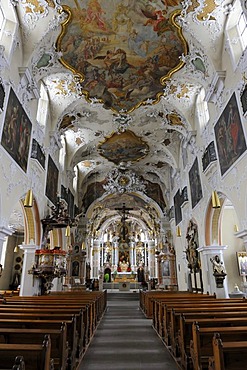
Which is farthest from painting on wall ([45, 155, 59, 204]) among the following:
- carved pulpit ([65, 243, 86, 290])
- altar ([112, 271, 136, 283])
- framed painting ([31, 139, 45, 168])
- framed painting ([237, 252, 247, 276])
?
altar ([112, 271, 136, 283])

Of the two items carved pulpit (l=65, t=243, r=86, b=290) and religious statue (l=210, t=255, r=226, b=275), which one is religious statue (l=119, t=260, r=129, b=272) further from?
religious statue (l=210, t=255, r=226, b=275)

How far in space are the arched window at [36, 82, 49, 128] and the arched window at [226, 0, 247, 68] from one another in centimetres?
803

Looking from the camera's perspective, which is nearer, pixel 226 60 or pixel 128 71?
pixel 226 60

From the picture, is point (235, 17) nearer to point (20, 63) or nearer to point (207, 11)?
point (207, 11)

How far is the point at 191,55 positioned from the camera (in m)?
10.7

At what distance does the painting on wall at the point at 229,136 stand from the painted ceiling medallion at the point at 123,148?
25.2 ft

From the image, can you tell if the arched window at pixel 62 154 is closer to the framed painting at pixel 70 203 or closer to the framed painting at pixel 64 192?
the framed painting at pixel 64 192

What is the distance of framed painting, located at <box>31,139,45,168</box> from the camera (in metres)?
10.5

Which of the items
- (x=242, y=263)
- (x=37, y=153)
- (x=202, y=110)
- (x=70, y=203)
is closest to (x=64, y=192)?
(x=70, y=203)

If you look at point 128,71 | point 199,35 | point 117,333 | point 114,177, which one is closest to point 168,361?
point 117,333

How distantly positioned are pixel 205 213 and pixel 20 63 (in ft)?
31.3

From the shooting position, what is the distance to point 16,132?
883cm

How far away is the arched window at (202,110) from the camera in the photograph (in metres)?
12.7

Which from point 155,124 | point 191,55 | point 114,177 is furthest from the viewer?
point 114,177
